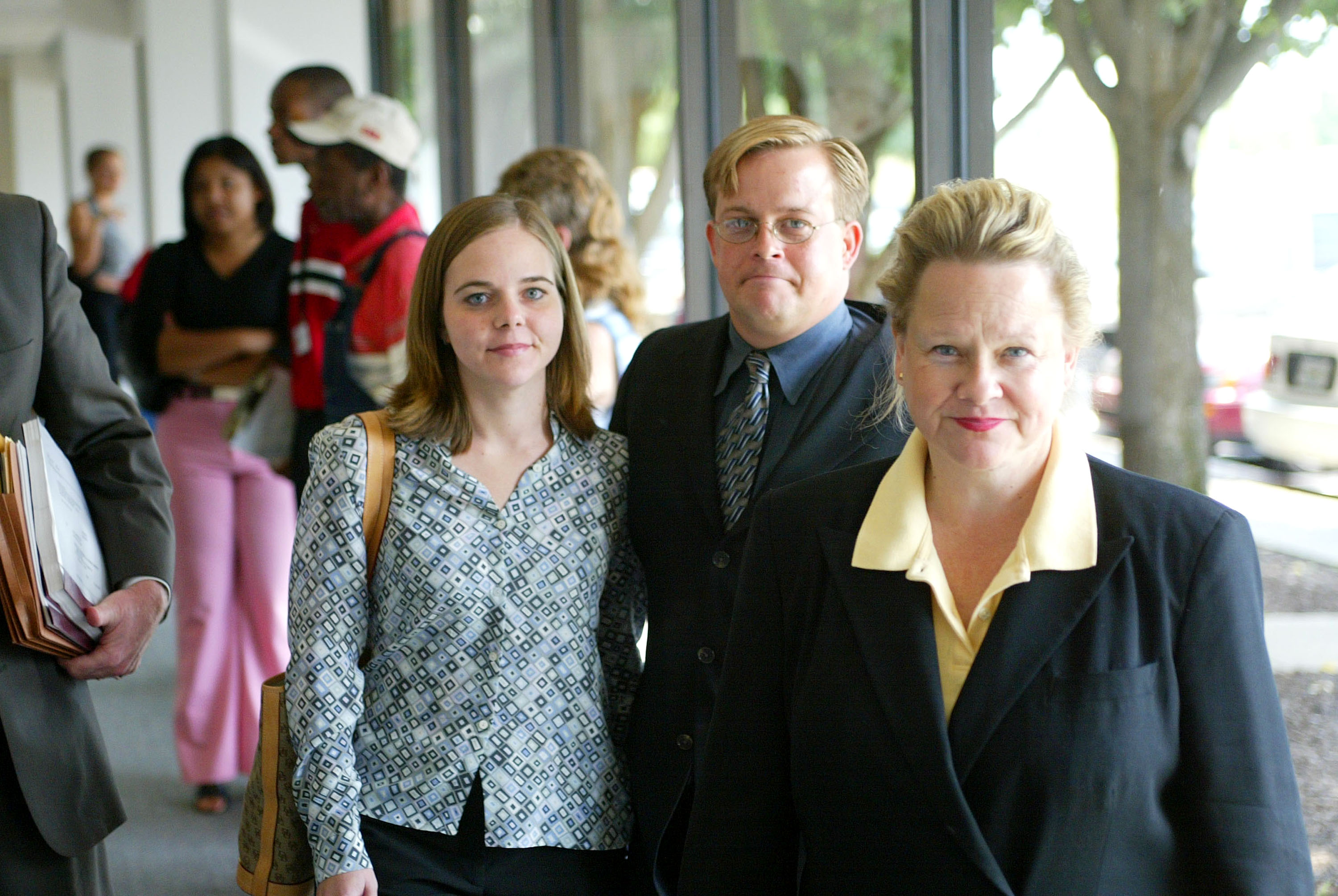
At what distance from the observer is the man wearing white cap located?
3.44m

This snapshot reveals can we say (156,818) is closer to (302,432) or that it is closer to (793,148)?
(302,432)

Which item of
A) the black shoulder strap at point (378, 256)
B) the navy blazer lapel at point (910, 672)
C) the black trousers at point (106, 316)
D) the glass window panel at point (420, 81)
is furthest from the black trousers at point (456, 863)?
the black trousers at point (106, 316)

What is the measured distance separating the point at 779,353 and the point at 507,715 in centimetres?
66

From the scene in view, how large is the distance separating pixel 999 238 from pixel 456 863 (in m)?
1.11

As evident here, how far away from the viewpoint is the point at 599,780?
1.92 metres

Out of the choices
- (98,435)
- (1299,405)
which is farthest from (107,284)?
(1299,405)

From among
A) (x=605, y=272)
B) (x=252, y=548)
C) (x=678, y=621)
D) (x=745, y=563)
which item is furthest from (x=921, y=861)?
(x=252, y=548)

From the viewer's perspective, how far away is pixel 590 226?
3.39m

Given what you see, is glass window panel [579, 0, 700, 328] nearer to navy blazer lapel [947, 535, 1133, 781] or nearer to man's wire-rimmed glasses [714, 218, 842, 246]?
man's wire-rimmed glasses [714, 218, 842, 246]

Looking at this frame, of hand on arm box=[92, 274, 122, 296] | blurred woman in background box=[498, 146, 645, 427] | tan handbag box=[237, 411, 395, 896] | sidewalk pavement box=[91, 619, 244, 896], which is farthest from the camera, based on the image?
hand on arm box=[92, 274, 122, 296]

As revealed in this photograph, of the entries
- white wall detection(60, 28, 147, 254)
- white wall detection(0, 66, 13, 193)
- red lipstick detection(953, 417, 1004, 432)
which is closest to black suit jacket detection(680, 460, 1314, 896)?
red lipstick detection(953, 417, 1004, 432)

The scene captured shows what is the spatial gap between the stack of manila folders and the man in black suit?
782 millimetres

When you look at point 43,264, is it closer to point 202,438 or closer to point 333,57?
point 202,438

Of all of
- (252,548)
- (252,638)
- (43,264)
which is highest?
(43,264)
